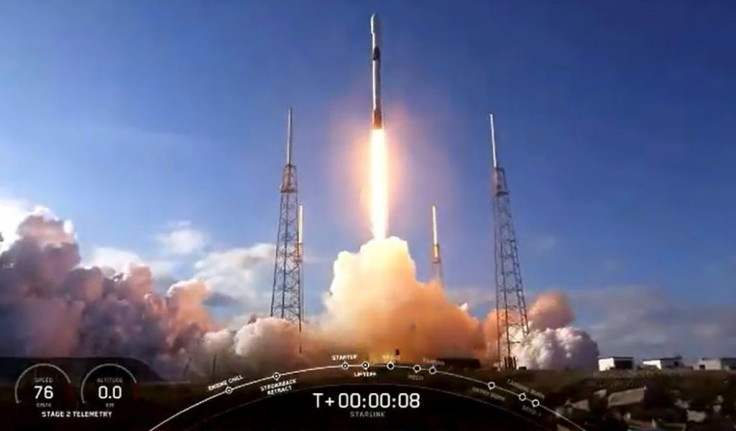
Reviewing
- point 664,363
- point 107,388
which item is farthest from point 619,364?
point 107,388

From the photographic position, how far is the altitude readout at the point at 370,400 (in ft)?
134

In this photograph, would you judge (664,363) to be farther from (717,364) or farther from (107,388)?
(107,388)

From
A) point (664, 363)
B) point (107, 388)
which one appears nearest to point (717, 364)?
point (664, 363)

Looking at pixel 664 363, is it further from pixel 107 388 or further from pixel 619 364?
pixel 107 388

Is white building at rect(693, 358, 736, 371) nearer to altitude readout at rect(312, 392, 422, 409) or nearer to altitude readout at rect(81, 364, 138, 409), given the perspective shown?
altitude readout at rect(312, 392, 422, 409)

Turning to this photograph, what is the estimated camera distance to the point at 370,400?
1615 inches

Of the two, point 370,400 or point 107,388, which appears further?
point 107,388

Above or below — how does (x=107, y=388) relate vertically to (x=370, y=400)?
above

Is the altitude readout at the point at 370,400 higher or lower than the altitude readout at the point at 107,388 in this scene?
lower

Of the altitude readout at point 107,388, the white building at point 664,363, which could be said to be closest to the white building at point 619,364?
the white building at point 664,363

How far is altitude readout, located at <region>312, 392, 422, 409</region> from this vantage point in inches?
1609

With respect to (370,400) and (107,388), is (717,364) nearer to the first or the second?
(370,400)

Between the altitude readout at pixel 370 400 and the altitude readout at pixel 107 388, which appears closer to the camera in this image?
the altitude readout at pixel 370 400

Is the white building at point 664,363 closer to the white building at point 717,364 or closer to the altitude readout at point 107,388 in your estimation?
the white building at point 717,364
